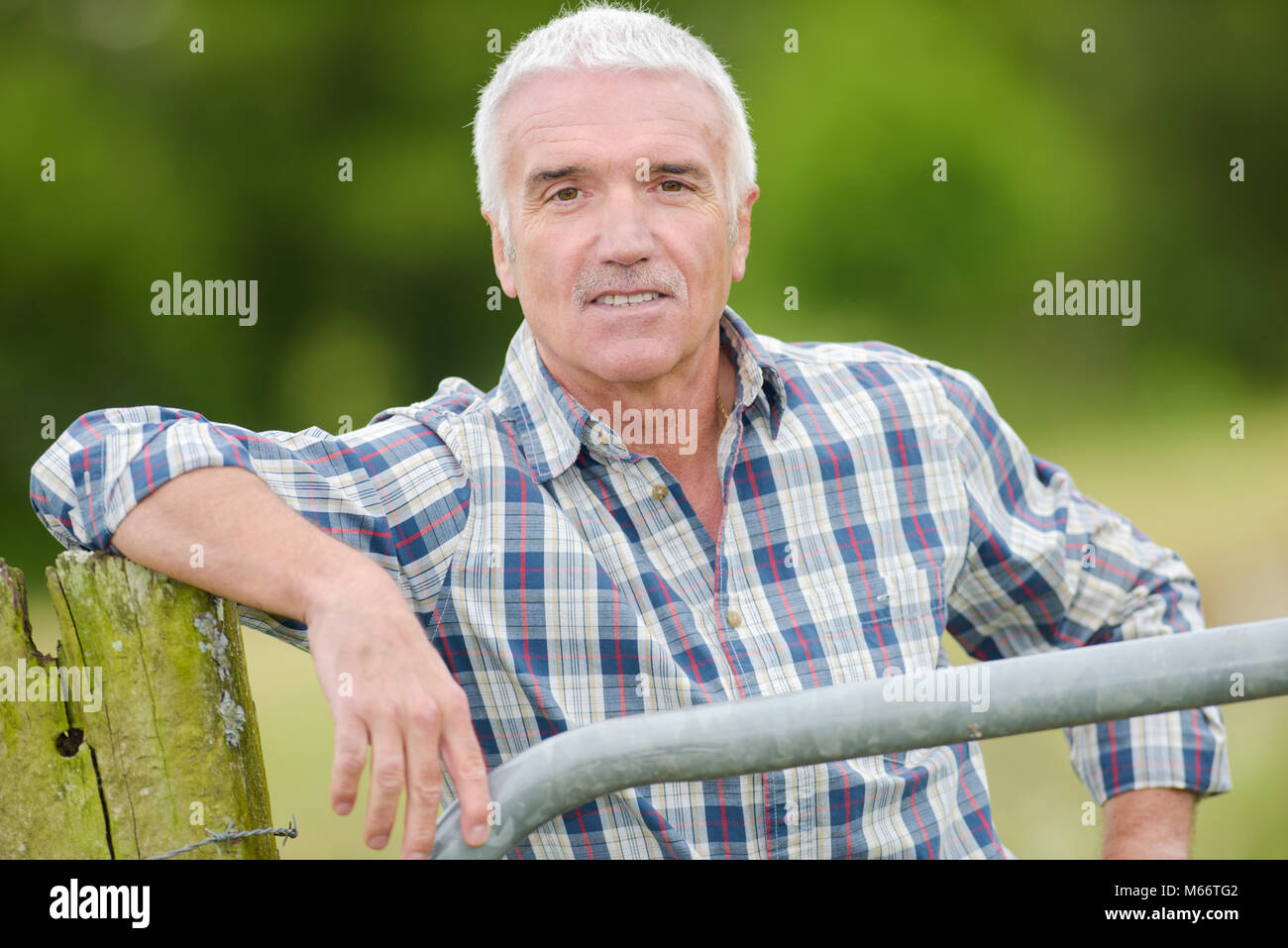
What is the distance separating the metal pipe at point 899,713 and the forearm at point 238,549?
27cm

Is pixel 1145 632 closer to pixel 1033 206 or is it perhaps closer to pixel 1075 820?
pixel 1075 820

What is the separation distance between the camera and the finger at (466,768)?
31.5 inches

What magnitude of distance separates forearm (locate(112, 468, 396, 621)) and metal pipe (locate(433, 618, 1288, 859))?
267 mm

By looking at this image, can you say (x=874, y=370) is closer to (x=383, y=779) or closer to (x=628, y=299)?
(x=628, y=299)

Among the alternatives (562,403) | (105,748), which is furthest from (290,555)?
(562,403)

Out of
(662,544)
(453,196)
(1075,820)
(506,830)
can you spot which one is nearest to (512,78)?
(662,544)

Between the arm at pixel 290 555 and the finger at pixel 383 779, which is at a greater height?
the arm at pixel 290 555

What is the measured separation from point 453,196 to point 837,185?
197cm

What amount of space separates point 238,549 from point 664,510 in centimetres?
50

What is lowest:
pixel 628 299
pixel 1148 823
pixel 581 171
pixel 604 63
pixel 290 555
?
pixel 1148 823

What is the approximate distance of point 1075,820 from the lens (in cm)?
384

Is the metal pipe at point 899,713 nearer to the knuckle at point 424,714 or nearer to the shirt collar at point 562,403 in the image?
the knuckle at point 424,714

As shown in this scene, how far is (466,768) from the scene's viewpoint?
2.77ft

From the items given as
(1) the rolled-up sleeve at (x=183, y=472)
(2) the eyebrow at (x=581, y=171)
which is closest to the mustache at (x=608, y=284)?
(2) the eyebrow at (x=581, y=171)
